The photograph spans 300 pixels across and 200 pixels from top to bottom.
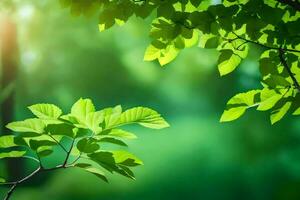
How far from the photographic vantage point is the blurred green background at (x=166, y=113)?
4027 millimetres

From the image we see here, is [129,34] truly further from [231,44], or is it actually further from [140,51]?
[231,44]

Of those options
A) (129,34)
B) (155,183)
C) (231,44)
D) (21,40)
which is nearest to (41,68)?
(21,40)

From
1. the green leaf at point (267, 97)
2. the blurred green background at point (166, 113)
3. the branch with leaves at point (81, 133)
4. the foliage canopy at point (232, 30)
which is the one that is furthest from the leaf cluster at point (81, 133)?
the blurred green background at point (166, 113)

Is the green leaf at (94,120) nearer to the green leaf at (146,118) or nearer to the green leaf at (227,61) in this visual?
the green leaf at (146,118)

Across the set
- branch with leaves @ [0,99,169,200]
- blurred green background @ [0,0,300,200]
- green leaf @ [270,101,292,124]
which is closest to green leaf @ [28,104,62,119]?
branch with leaves @ [0,99,169,200]

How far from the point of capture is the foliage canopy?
3.15ft

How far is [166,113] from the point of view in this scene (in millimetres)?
4164

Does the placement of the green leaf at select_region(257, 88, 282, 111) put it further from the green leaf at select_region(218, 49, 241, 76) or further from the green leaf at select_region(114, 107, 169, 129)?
the green leaf at select_region(114, 107, 169, 129)

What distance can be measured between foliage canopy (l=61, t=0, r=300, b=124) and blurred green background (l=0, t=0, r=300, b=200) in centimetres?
293

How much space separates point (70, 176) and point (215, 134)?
149 centimetres

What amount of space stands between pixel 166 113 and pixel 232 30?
10.4ft

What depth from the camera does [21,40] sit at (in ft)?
15.4

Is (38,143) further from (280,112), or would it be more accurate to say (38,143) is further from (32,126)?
(280,112)

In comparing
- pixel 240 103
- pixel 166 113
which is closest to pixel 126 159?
pixel 240 103
